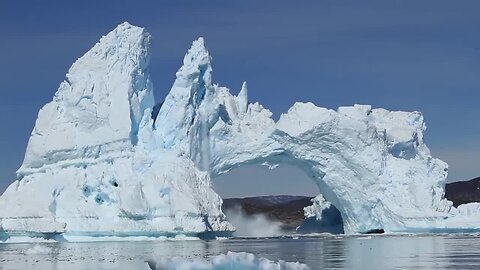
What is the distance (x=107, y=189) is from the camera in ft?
96.8

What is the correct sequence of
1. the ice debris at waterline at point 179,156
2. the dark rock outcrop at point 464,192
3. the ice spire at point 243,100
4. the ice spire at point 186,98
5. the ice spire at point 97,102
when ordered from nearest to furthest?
1. the ice debris at waterline at point 179,156
2. the ice spire at point 97,102
3. the ice spire at point 186,98
4. the ice spire at point 243,100
5. the dark rock outcrop at point 464,192

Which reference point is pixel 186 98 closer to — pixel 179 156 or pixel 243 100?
pixel 179 156

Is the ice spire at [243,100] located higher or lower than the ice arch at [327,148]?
higher

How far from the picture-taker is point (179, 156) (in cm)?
3058

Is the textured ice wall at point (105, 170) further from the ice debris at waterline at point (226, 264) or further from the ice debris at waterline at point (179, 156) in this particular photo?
the ice debris at waterline at point (226, 264)

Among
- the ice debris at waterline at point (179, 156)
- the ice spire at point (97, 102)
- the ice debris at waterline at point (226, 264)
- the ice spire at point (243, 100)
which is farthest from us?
the ice spire at point (243, 100)

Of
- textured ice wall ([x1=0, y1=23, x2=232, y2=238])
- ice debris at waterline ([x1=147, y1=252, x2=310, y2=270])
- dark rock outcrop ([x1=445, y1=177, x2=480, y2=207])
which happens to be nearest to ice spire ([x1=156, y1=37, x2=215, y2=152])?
textured ice wall ([x1=0, y1=23, x2=232, y2=238])

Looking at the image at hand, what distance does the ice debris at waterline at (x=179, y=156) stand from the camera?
29078 mm

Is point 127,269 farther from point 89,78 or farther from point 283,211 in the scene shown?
point 283,211

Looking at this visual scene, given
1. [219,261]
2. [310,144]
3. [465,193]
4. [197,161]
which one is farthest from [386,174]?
[465,193]

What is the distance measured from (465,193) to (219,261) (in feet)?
284

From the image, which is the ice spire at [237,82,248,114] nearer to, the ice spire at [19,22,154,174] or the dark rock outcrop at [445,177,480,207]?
the ice spire at [19,22,154,174]

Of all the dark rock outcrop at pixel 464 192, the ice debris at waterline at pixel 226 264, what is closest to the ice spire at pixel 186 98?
the ice debris at waterline at pixel 226 264

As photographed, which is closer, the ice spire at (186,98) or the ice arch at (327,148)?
the ice spire at (186,98)
